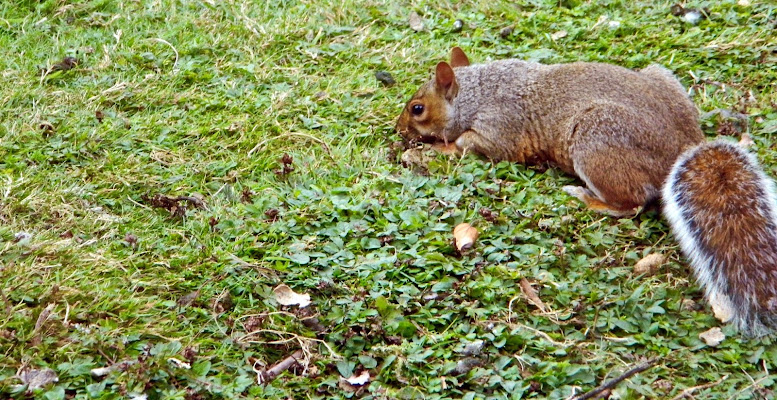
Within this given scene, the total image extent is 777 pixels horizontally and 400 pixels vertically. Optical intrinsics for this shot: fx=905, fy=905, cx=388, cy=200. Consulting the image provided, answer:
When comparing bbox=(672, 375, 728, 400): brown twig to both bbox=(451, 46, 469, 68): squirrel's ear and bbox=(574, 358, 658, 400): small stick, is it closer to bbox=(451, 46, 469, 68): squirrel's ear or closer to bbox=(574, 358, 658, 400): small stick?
bbox=(574, 358, 658, 400): small stick

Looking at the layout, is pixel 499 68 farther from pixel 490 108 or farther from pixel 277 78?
pixel 277 78

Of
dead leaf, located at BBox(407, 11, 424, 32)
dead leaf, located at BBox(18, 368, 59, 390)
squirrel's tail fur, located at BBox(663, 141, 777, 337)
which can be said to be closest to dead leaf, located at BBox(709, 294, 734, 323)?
squirrel's tail fur, located at BBox(663, 141, 777, 337)

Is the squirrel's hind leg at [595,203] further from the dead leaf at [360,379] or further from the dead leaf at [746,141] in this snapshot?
the dead leaf at [360,379]

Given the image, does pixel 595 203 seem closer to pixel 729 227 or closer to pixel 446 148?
pixel 729 227

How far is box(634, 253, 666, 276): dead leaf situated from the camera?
3832 millimetres

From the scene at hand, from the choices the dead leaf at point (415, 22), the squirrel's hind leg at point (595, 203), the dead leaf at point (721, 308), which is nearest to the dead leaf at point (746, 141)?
the squirrel's hind leg at point (595, 203)

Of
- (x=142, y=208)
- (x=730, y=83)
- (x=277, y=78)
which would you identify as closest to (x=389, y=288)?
(x=142, y=208)

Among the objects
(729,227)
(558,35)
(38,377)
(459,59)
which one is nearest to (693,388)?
(729,227)

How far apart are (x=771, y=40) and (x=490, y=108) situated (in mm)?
1997

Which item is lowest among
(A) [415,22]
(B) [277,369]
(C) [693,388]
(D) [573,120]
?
(B) [277,369]

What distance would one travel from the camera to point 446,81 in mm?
4969

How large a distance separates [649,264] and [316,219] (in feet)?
4.83

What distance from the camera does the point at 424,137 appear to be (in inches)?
196

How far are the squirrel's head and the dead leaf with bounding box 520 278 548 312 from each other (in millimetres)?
1458
